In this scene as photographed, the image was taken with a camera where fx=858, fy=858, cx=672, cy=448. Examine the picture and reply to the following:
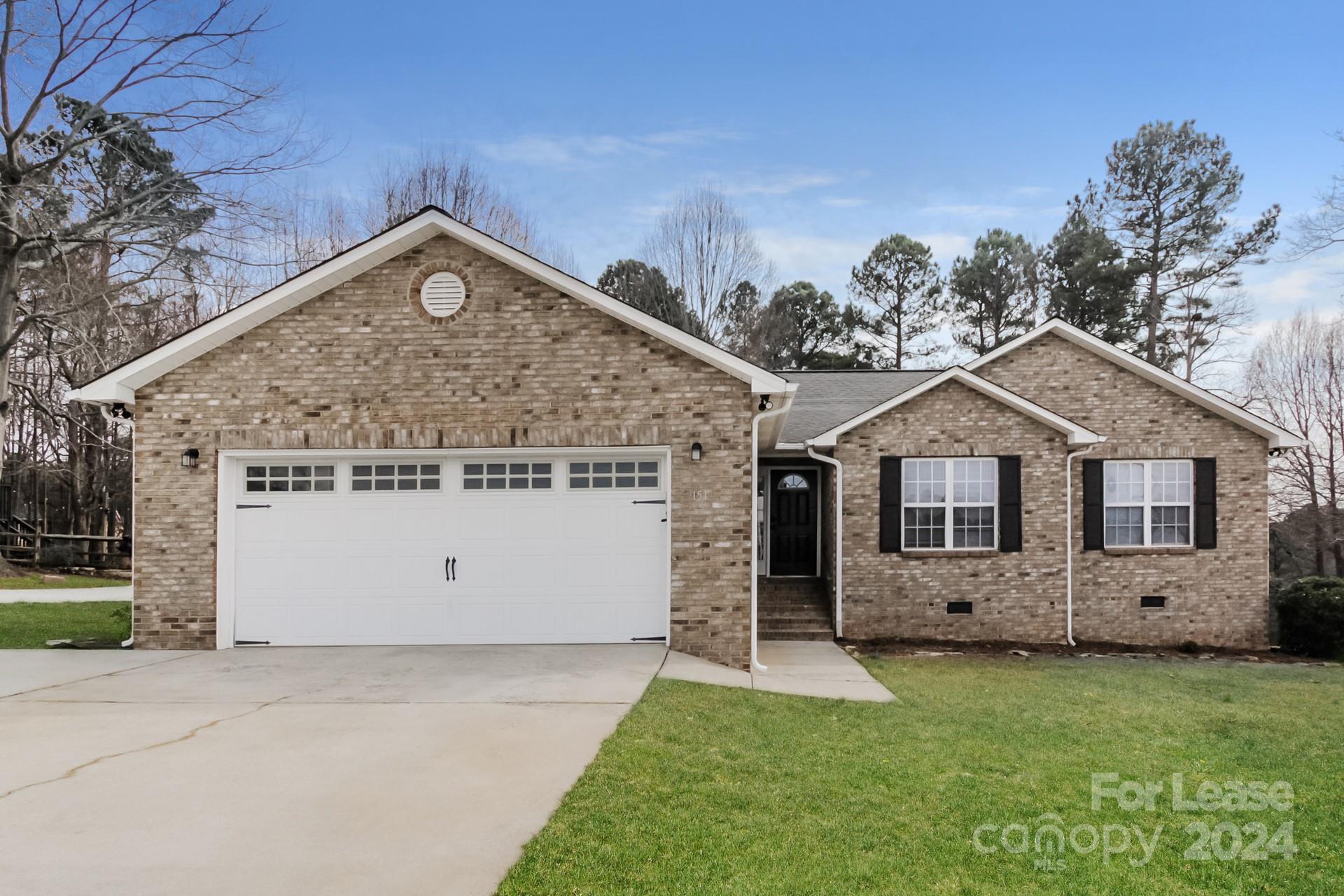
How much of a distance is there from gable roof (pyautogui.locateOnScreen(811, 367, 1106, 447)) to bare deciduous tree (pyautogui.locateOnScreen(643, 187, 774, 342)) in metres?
16.5

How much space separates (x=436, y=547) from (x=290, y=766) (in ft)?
15.7

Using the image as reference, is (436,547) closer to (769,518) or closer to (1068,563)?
(769,518)

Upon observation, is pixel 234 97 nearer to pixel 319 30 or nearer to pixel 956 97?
pixel 319 30

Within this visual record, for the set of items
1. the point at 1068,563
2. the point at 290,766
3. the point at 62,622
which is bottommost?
the point at 62,622

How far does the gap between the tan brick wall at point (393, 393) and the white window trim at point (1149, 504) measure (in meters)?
7.79

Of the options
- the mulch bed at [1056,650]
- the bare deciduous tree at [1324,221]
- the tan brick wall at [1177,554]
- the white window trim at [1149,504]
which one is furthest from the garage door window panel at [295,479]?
the bare deciduous tree at [1324,221]

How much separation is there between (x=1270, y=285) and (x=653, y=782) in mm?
31678

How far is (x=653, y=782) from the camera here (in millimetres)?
5301

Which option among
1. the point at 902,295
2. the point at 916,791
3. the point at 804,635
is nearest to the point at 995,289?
the point at 902,295

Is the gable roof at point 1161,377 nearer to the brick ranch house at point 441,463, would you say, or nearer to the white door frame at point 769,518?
the white door frame at point 769,518

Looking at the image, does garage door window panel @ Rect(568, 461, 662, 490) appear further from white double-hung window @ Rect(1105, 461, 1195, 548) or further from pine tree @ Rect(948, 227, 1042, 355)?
pine tree @ Rect(948, 227, 1042, 355)

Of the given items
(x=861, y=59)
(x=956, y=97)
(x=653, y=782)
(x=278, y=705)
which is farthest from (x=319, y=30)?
(x=653, y=782)

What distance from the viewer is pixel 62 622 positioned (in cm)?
1352

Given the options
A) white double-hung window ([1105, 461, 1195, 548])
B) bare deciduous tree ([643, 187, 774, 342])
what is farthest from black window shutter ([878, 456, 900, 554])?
bare deciduous tree ([643, 187, 774, 342])
